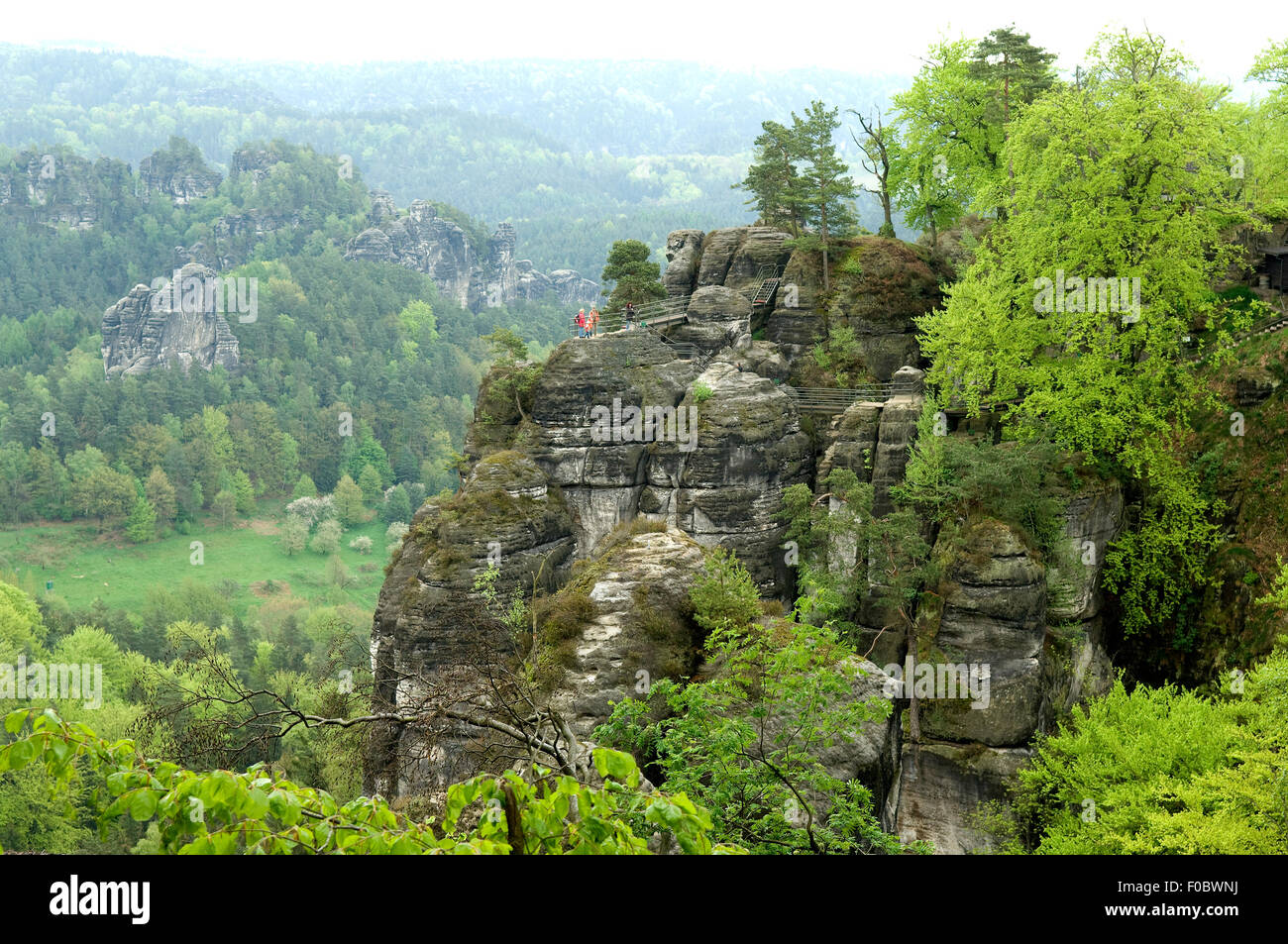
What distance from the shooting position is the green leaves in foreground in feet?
17.3

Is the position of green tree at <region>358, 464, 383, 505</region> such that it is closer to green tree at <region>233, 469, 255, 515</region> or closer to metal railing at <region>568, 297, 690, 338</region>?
green tree at <region>233, 469, 255, 515</region>

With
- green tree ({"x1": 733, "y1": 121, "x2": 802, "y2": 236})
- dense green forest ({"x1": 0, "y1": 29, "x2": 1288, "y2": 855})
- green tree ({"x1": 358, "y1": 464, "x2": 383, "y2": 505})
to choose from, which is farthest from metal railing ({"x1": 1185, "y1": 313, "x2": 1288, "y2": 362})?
green tree ({"x1": 358, "y1": 464, "x2": 383, "y2": 505})

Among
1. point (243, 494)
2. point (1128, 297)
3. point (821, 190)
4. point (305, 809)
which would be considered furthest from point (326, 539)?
point (305, 809)

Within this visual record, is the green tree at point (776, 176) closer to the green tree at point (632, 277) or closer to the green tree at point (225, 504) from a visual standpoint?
the green tree at point (632, 277)

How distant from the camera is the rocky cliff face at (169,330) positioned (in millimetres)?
159000

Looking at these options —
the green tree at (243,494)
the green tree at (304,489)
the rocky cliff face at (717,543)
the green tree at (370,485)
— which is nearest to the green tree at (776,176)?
the rocky cliff face at (717,543)

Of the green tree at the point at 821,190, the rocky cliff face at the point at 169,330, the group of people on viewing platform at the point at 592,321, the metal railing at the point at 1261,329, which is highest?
the green tree at the point at 821,190

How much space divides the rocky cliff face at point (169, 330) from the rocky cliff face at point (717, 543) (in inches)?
5399

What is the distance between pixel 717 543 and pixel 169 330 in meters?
150

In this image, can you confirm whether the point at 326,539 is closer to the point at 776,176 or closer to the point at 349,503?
the point at 349,503

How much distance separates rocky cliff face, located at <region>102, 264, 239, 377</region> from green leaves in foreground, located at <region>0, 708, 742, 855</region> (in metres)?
167

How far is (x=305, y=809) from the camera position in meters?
5.89
